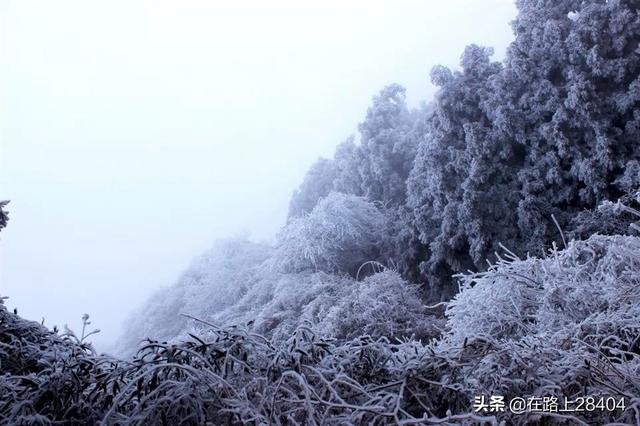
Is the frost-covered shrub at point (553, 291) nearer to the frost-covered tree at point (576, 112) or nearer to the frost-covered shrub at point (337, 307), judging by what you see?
the frost-covered shrub at point (337, 307)

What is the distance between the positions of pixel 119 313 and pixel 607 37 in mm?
8775

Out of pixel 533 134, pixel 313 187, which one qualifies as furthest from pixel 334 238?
pixel 313 187

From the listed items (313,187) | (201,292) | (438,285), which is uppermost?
(313,187)

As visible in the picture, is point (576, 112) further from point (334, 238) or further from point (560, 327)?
point (334, 238)

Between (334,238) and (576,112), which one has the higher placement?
→ (576,112)

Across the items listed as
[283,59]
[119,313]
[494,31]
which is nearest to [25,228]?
[119,313]

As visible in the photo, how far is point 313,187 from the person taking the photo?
27.2ft

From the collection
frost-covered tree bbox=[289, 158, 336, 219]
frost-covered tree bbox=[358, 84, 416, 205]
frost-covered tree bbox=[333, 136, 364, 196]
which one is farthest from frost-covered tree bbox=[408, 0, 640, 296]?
frost-covered tree bbox=[289, 158, 336, 219]

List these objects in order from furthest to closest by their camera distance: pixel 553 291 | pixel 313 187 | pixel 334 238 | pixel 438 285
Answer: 1. pixel 313 187
2. pixel 334 238
3. pixel 438 285
4. pixel 553 291

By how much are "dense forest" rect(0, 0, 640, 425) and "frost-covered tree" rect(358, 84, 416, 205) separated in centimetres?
3

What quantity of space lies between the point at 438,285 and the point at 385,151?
1.97 m

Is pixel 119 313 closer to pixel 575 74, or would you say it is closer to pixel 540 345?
pixel 575 74

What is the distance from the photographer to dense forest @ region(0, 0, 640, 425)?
130 cm

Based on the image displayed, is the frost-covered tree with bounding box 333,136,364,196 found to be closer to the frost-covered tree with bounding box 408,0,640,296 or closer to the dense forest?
the dense forest
